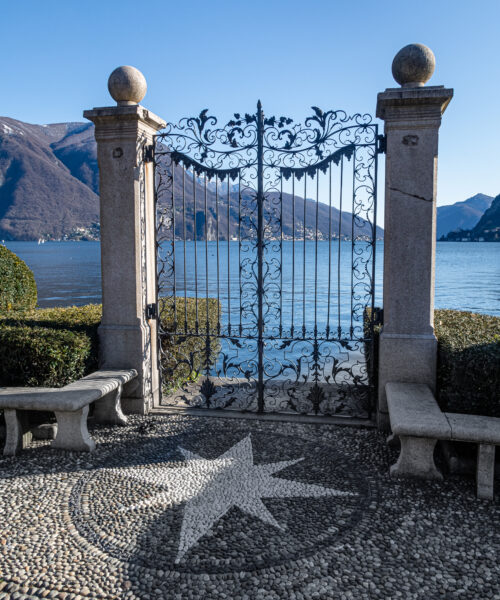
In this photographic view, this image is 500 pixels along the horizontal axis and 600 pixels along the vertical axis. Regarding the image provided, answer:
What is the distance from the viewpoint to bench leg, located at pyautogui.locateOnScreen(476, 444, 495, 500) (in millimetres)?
4305

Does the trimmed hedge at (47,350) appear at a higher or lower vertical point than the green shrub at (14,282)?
lower

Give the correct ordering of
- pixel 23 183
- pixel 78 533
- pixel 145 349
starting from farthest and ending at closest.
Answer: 1. pixel 23 183
2. pixel 145 349
3. pixel 78 533

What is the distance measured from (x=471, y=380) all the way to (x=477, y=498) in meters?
1.15

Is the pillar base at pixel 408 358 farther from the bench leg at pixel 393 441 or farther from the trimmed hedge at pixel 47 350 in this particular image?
the trimmed hedge at pixel 47 350

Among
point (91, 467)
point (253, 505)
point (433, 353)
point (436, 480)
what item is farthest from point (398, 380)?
point (91, 467)

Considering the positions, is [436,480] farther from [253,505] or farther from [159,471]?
[159,471]

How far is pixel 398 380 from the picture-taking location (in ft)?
18.7

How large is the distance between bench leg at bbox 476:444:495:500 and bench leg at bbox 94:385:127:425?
4.01m

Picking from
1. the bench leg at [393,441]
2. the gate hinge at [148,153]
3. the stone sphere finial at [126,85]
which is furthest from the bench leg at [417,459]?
the stone sphere finial at [126,85]

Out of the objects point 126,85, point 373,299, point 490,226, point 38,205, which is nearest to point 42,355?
point 126,85

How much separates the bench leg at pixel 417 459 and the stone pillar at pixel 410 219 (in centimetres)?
116

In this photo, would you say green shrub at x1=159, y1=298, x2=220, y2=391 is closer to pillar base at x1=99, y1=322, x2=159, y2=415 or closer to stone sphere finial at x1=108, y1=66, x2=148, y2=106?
pillar base at x1=99, y1=322, x2=159, y2=415

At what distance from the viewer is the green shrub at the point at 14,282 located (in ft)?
36.9

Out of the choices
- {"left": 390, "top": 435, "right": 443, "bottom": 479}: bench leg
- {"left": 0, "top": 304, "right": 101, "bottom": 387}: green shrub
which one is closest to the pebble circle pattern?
{"left": 390, "top": 435, "right": 443, "bottom": 479}: bench leg
